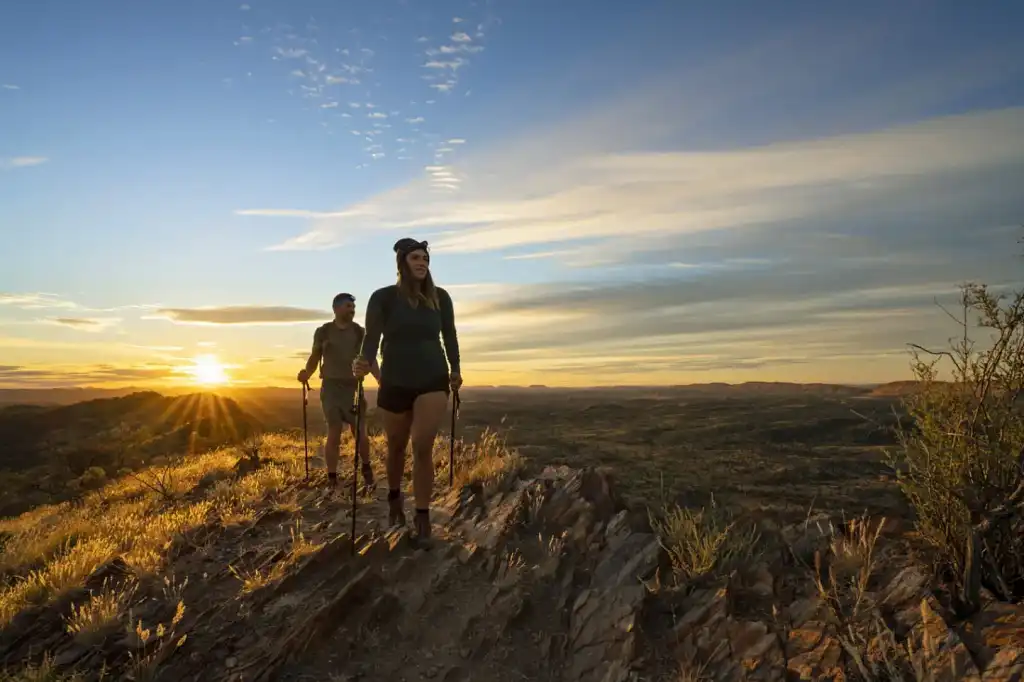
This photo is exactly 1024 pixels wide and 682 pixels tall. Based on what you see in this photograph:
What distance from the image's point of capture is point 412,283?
6223 mm

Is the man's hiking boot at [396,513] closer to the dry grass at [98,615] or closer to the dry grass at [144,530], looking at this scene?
the dry grass at [144,530]

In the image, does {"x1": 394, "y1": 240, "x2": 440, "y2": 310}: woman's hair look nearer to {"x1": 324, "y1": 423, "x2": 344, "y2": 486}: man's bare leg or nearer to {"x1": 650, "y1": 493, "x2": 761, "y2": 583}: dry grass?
{"x1": 650, "y1": 493, "x2": 761, "y2": 583}: dry grass

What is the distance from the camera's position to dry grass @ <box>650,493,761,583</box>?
5.16 metres

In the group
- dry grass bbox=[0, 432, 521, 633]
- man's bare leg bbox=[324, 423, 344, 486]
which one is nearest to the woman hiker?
dry grass bbox=[0, 432, 521, 633]

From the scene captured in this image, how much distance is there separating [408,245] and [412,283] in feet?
1.21

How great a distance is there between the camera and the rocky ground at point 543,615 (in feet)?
13.4

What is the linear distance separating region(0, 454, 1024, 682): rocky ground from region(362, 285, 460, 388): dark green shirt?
4.97 ft

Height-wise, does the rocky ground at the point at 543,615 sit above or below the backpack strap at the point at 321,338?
below

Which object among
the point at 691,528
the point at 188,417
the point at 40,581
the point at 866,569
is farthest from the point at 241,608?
the point at 188,417

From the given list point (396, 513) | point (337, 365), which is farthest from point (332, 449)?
point (396, 513)

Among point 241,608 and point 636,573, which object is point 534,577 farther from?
point 241,608

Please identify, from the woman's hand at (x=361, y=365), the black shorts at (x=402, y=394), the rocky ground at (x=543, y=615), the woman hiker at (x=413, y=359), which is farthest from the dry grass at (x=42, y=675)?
the woman's hand at (x=361, y=365)

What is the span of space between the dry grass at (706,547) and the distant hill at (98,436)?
2075 cm

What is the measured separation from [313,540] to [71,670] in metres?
2.38
